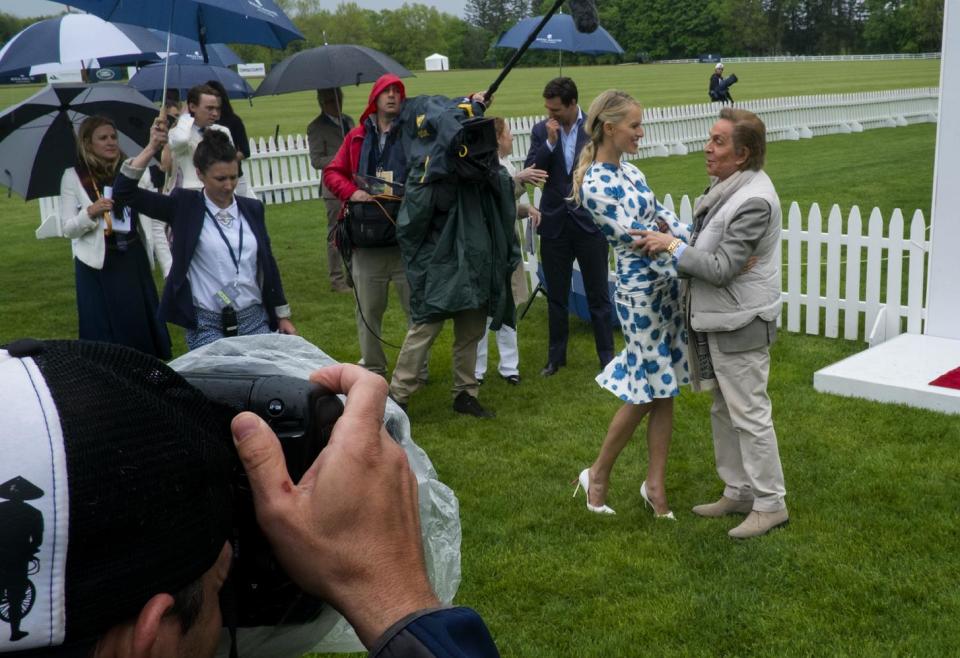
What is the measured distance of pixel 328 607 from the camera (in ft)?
3.70

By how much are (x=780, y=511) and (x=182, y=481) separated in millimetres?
4571

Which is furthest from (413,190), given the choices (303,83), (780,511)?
(303,83)

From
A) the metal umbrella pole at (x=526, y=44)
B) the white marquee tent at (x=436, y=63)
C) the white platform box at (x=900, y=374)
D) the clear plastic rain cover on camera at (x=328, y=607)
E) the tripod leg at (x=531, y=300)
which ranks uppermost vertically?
the white marquee tent at (x=436, y=63)

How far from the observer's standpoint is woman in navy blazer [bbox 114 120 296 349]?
5.18m

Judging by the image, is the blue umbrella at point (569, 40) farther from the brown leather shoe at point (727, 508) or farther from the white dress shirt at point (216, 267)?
Answer: the brown leather shoe at point (727, 508)

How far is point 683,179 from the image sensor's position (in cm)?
1898

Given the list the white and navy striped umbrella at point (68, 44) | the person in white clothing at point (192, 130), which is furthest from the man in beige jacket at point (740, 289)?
the white and navy striped umbrella at point (68, 44)

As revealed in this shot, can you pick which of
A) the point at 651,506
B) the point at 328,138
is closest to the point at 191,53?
the point at 328,138

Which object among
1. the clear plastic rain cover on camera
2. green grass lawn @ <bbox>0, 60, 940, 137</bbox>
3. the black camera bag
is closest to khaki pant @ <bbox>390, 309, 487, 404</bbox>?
the black camera bag

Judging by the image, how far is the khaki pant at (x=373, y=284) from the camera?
279 inches

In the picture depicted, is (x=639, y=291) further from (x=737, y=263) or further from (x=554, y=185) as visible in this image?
(x=554, y=185)

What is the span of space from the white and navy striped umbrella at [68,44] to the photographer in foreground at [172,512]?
11352mm

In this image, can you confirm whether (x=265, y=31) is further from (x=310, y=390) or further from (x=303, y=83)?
(x=310, y=390)

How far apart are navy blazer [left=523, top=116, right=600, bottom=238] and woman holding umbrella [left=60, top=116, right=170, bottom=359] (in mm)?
2939
